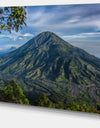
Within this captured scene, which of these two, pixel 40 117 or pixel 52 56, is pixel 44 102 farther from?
pixel 52 56

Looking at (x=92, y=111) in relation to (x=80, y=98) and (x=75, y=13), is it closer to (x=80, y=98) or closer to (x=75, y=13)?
(x=80, y=98)

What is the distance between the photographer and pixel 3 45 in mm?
5074

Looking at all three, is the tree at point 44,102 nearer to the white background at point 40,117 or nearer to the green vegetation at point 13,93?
the white background at point 40,117

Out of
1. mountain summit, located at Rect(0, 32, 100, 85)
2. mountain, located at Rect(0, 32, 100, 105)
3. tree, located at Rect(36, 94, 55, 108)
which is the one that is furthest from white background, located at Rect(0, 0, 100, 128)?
mountain summit, located at Rect(0, 32, 100, 85)

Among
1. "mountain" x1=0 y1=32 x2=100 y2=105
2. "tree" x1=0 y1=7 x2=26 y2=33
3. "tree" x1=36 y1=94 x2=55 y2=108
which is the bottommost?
"tree" x1=36 y1=94 x2=55 y2=108

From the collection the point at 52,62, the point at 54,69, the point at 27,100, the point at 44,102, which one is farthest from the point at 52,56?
the point at 27,100

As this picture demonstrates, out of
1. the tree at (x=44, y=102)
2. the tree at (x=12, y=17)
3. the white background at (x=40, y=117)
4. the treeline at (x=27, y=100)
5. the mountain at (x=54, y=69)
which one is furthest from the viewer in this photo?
the mountain at (x=54, y=69)

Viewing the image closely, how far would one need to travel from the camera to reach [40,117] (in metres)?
3.38

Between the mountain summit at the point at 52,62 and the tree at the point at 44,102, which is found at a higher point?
the mountain summit at the point at 52,62

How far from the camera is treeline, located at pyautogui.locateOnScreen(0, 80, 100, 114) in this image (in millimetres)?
3963

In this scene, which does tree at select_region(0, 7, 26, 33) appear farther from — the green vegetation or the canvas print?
the green vegetation

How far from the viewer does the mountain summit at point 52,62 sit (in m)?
4.37

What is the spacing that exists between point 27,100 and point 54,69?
4.27 feet

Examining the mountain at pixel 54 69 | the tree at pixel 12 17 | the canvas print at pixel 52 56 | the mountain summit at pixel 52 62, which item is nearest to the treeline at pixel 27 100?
the canvas print at pixel 52 56
